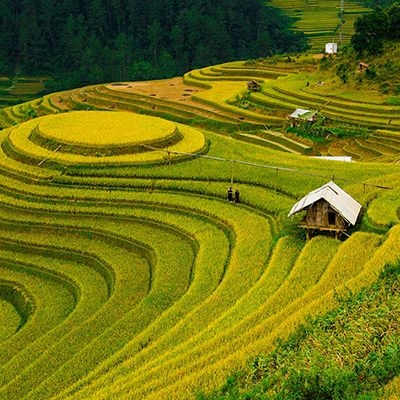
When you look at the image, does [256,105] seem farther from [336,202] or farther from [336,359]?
[336,359]

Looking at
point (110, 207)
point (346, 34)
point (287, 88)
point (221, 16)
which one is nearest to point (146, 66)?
point (221, 16)

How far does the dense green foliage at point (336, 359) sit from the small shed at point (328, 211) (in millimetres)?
4294

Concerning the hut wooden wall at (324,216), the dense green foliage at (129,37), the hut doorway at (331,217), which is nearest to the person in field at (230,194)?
the hut wooden wall at (324,216)

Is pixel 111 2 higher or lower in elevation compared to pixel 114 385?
higher

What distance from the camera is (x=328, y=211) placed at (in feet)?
46.4

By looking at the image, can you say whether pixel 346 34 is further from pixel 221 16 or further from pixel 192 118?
pixel 192 118

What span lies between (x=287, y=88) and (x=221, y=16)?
4133 cm

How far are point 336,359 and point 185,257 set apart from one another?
809 cm

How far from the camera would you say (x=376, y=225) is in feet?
45.3

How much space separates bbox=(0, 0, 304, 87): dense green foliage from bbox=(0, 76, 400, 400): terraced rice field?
43.1 meters

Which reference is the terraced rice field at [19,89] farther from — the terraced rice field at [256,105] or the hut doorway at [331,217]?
the hut doorway at [331,217]

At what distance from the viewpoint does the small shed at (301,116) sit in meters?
29.5

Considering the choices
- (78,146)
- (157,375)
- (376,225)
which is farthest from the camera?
(78,146)

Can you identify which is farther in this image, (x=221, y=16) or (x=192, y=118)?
(x=221, y=16)
